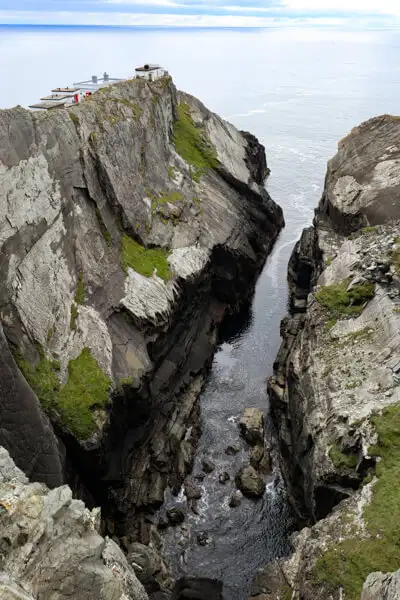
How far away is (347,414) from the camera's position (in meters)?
25.8

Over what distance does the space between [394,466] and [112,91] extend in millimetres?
39901

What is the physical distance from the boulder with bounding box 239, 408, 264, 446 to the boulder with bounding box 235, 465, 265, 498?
2.96 meters

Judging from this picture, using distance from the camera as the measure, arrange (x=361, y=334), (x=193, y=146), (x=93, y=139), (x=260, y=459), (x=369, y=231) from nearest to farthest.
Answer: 1. (x=361, y=334)
2. (x=260, y=459)
3. (x=93, y=139)
4. (x=369, y=231)
5. (x=193, y=146)

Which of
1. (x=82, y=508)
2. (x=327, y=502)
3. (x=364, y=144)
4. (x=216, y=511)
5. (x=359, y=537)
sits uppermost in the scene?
(x=364, y=144)

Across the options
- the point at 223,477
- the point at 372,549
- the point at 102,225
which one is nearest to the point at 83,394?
the point at 223,477

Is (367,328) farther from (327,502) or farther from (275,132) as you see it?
(275,132)

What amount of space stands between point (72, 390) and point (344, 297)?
696 inches

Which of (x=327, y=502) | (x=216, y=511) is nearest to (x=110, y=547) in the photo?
(x=327, y=502)

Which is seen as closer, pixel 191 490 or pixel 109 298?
pixel 191 490

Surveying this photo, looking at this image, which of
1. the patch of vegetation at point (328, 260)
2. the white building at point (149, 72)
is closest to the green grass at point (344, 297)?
the patch of vegetation at point (328, 260)

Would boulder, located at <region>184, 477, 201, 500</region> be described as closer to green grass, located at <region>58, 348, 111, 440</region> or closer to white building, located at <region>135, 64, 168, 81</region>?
green grass, located at <region>58, 348, 111, 440</region>

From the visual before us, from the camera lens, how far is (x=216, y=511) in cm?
3166

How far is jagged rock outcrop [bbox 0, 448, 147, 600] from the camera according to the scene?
1503 cm

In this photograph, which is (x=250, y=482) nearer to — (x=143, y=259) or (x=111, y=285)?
(x=111, y=285)
